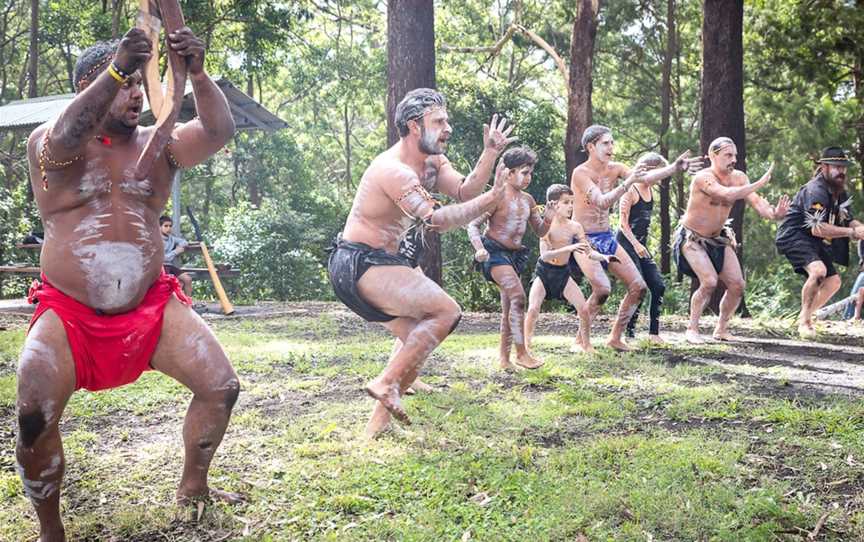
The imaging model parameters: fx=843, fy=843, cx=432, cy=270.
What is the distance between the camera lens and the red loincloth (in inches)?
135

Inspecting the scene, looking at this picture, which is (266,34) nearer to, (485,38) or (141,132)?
(485,38)

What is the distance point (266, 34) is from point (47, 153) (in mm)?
16348

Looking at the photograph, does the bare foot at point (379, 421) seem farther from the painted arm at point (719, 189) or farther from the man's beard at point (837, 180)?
the man's beard at point (837, 180)

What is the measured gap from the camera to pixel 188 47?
3461 mm

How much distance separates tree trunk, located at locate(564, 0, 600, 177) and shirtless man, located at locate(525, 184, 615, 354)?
25.6 feet

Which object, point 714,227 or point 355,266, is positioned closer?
point 355,266

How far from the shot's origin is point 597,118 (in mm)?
28312

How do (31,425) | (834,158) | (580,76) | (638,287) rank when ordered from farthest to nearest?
1. (580,76)
2. (834,158)
3. (638,287)
4. (31,425)

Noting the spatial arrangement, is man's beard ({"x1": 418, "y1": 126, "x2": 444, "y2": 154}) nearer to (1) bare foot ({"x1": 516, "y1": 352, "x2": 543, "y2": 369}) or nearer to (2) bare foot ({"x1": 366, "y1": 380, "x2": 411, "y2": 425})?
(2) bare foot ({"x1": 366, "y1": 380, "x2": 411, "y2": 425})

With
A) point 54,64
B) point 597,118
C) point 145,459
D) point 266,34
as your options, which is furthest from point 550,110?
point 54,64

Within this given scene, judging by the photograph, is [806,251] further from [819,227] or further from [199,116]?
[199,116]

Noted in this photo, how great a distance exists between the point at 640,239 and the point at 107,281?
23.2 ft

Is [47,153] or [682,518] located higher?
[47,153]

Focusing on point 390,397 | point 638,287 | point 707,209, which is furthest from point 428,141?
point 707,209
